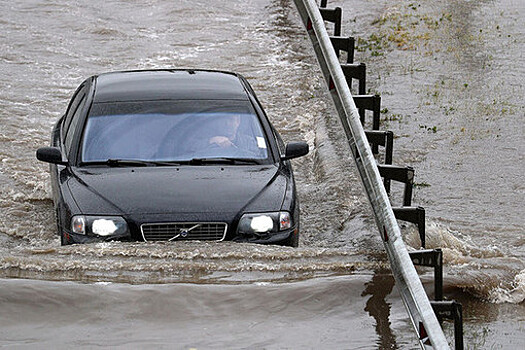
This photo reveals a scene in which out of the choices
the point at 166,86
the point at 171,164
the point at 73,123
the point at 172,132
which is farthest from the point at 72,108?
the point at 171,164

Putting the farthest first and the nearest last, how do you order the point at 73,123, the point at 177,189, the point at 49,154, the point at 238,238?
the point at 73,123 → the point at 49,154 → the point at 177,189 → the point at 238,238

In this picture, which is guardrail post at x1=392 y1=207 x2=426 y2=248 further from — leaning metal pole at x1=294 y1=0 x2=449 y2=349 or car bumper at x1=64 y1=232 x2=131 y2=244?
car bumper at x1=64 y1=232 x2=131 y2=244

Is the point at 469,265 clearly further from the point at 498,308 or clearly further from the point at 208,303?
the point at 208,303

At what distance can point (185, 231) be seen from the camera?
26.1ft

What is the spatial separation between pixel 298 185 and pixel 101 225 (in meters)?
4.08

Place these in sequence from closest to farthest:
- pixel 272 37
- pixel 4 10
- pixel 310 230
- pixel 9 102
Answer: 1. pixel 310 230
2. pixel 9 102
3. pixel 272 37
4. pixel 4 10

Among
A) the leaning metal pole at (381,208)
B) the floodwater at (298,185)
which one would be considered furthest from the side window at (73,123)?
the leaning metal pole at (381,208)

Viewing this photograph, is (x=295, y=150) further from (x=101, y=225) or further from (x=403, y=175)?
(x=101, y=225)

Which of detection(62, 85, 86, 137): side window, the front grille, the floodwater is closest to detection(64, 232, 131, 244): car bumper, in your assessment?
the front grille

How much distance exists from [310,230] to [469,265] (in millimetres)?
2631

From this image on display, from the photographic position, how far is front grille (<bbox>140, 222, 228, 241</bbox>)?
26.0 ft

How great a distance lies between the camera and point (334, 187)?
10945 millimetres

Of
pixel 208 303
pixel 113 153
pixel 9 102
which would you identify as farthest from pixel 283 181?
pixel 9 102

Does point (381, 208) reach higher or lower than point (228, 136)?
lower
